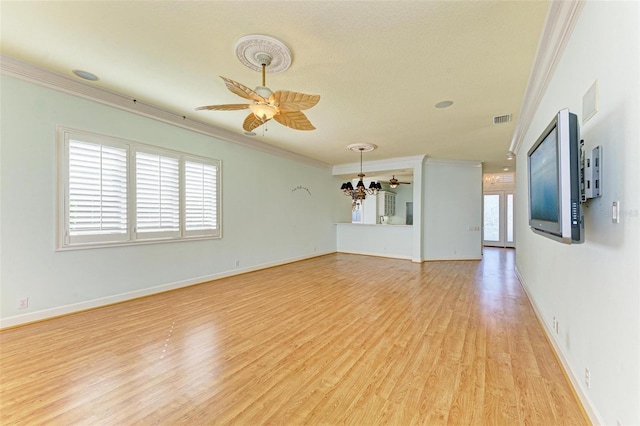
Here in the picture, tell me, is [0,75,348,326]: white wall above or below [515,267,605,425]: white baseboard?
above

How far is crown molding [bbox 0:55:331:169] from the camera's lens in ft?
9.83

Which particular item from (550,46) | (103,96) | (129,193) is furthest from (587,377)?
(103,96)

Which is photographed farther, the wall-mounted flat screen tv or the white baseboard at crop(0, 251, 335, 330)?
the white baseboard at crop(0, 251, 335, 330)

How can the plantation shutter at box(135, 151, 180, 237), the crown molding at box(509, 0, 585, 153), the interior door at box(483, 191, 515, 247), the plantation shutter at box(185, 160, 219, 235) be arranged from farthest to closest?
the interior door at box(483, 191, 515, 247) < the plantation shutter at box(185, 160, 219, 235) < the plantation shutter at box(135, 151, 180, 237) < the crown molding at box(509, 0, 585, 153)

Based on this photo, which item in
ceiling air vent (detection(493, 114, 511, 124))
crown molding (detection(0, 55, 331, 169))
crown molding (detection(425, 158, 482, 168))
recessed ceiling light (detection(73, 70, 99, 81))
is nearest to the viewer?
crown molding (detection(0, 55, 331, 169))

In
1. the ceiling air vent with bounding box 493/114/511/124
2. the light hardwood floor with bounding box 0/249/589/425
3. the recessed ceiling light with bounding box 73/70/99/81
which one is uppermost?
the recessed ceiling light with bounding box 73/70/99/81

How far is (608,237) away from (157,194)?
5178 millimetres

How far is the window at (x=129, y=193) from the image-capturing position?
345cm

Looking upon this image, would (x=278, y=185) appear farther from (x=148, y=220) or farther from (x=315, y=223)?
(x=148, y=220)

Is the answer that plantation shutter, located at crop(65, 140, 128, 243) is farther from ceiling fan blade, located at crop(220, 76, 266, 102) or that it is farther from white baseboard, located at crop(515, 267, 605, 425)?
white baseboard, located at crop(515, 267, 605, 425)

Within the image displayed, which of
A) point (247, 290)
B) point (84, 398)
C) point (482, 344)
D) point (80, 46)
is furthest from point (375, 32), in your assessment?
point (247, 290)

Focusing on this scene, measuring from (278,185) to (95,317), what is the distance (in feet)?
14.1

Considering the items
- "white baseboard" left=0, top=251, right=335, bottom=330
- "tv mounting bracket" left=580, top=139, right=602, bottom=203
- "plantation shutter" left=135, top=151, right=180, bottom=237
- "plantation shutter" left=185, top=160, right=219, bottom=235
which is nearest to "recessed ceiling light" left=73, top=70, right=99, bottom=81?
"plantation shutter" left=135, top=151, right=180, bottom=237

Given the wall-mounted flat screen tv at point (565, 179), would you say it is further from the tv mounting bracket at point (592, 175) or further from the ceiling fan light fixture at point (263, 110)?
the ceiling fan light fixture at point (263, 110)
